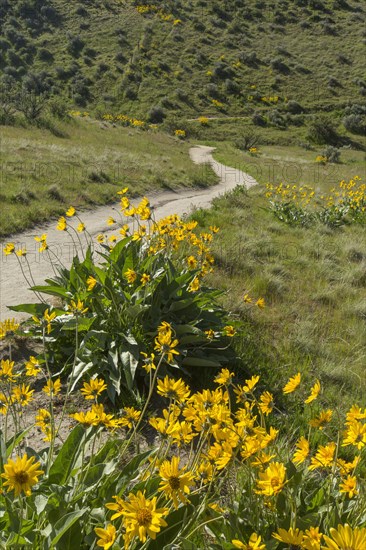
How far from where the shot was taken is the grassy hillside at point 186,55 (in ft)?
Answer: 143

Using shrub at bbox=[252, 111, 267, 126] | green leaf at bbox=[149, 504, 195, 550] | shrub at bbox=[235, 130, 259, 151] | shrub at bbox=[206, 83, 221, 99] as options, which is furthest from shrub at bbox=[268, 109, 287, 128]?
green leaf at bbox=[149, 504, 195, 550]

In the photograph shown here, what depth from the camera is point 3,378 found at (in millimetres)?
2170

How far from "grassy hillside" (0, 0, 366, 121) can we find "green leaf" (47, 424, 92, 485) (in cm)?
4026

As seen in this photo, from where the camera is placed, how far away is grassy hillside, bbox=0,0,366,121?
4359 cm

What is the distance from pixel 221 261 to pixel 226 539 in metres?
5.54

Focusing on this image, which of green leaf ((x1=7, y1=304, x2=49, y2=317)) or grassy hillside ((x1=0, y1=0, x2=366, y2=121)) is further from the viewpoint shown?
grassy hillside ((x1=0, y1=0, x2=366, y2=121))

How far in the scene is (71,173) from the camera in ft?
43.3

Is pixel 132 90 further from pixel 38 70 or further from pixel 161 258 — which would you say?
pixel 161 258

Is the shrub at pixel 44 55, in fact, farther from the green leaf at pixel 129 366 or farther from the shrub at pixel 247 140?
the green leaf at pixel 129 366

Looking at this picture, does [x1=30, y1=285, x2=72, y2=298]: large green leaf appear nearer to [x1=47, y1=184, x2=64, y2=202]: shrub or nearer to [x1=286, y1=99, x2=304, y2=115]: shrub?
[x1=47, y1=184, x2=64, y2=202]: shrub

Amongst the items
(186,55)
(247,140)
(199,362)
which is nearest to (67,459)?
(199,362)

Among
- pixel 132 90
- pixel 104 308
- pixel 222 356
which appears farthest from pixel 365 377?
pixel 132 90

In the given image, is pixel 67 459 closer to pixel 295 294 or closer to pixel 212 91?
pixel 295 294

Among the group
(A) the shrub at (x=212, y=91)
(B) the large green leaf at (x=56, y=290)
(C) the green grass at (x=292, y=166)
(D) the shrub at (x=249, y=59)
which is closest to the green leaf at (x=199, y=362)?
(B) the large green leaf at (x=56, y=290)
